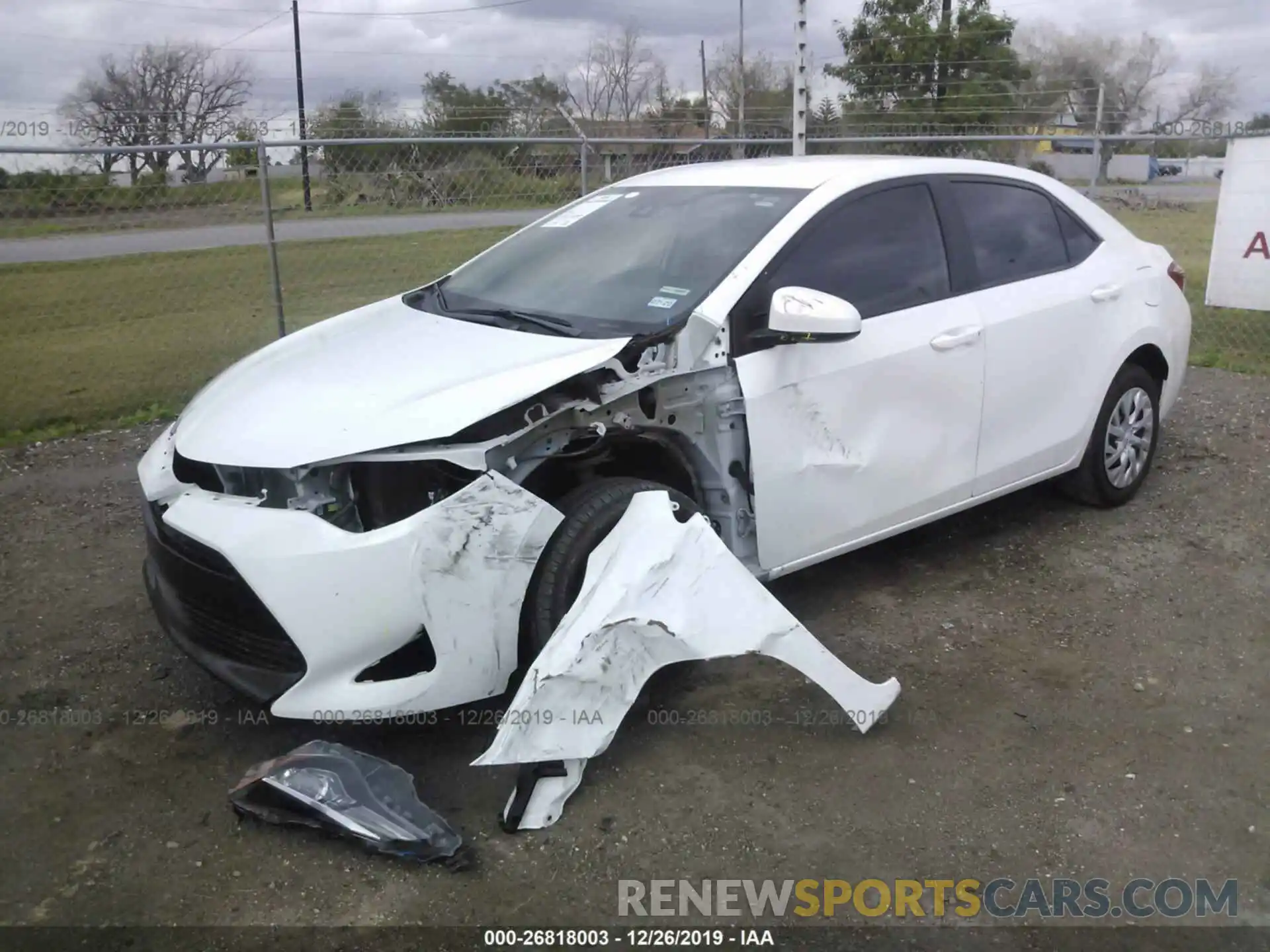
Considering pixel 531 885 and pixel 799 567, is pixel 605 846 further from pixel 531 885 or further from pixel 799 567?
pixel 799 567

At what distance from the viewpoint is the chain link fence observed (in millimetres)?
7250

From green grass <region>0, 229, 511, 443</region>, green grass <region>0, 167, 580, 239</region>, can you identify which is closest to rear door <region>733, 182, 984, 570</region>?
green grass <region>0, 167, 580, 239</region>

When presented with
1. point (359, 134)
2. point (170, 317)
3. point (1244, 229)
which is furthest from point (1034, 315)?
point (359, 134)

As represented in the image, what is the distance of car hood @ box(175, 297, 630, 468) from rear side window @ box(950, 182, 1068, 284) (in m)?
1.85

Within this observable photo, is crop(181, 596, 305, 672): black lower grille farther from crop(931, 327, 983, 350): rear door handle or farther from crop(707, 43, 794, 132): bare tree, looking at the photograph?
crop(707, 43, 794, 132): bare tree

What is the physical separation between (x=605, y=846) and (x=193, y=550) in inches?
56.5

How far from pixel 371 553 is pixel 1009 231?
10.2 feet

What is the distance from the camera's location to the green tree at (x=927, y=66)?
2114 centimetres

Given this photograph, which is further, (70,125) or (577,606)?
(70,125)

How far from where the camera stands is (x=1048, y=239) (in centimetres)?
483

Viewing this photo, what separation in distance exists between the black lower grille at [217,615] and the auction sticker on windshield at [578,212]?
6.77 ft

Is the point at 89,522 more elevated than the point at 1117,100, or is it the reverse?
the point at 1117,100

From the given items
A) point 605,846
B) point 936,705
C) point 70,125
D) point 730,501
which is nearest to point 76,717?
point 605,846

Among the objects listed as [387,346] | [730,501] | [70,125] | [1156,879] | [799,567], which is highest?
[70,125]
